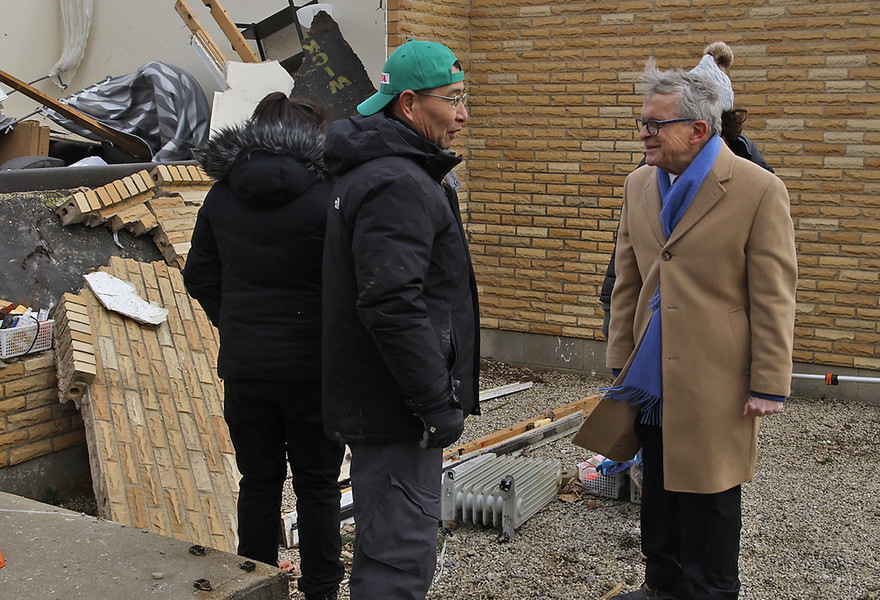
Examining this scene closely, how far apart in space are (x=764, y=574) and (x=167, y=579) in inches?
104

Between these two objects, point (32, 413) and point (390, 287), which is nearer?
point (390, 287)

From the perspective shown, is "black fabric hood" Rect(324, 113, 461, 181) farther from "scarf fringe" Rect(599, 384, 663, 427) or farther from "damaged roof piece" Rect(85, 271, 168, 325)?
"damaged roof piece" Rect(85, 271, 168, 325)

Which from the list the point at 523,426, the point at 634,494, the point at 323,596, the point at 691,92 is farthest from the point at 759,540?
the point at 691,92

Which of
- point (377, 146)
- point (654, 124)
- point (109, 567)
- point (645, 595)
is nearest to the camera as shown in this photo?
point (377, 146)

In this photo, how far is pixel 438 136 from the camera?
9.04 feet

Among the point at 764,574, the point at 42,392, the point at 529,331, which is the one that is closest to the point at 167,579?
the point at 42,392

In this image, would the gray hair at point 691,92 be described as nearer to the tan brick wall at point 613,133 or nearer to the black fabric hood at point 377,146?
the black fabric hood at point 377,146

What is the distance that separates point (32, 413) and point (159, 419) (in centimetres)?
65

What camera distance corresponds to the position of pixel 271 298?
121 inches

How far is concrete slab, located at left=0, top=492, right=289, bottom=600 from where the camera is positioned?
2855 millimetres

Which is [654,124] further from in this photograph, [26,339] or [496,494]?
[26,339]

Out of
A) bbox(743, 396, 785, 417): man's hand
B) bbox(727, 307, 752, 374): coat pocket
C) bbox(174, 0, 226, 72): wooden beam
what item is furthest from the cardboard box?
bbox(743, 396, 785, 417): man's hand

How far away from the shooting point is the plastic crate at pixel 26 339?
4445 mm

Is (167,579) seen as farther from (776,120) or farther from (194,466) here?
(776,120)
